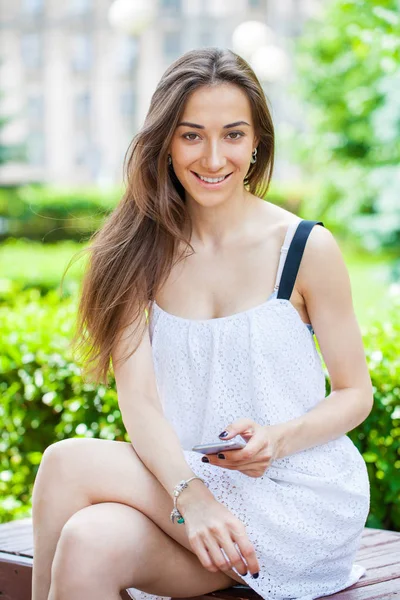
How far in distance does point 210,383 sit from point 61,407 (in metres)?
1.73

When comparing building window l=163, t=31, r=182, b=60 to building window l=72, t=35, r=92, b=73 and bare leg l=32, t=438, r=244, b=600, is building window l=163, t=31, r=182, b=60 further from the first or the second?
bare leg l=32, t=438, r=244, b=600

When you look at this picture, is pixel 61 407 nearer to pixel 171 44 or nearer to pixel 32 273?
pixel 32 273

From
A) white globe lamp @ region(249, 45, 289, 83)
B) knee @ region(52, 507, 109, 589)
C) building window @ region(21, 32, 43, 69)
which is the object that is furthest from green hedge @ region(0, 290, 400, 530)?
building window @ region(21, 32, 43, 69)

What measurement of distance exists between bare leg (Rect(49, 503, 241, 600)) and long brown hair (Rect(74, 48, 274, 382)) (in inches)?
18.8

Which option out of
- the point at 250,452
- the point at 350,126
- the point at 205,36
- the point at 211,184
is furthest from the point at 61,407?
the point at 205,36

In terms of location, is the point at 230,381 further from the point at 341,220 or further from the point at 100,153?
the point at 100,153

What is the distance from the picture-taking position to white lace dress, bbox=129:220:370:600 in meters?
2.21

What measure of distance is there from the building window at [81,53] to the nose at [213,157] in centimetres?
4763

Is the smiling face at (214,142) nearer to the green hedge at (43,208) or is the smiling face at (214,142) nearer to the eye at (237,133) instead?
the eye at (237,133)

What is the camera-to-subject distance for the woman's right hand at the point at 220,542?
202 centimetres

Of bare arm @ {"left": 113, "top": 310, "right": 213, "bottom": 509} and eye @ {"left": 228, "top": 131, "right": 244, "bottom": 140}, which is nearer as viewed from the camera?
bare arm @ {"left": 113, "top": 310, "right": 213, "bottom": 509}

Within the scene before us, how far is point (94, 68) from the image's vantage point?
158 ft

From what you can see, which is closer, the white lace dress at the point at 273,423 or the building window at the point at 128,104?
the white lace dress at the point at 273,423

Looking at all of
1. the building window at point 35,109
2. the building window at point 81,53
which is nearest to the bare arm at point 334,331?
the building window at point 35,109
